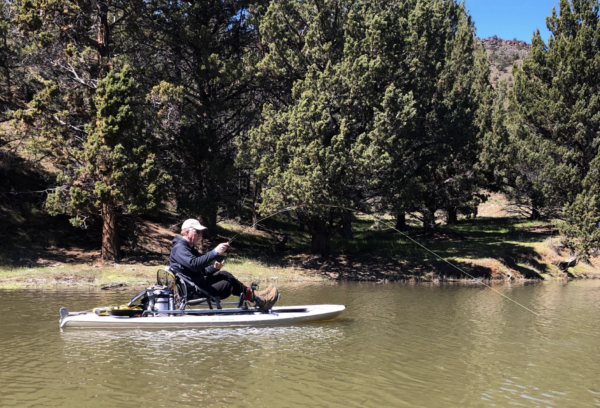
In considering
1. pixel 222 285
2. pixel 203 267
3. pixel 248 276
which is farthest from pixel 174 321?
pixel 248 276

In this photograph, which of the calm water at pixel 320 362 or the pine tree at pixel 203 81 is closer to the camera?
the calm water at pixel 320 362

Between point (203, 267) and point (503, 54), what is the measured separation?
447 feet

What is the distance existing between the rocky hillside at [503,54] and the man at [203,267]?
103 m

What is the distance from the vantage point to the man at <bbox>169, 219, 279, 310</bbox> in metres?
10.7

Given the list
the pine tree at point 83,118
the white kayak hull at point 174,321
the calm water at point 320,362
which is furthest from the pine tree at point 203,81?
the white kayak hull at point 174,321

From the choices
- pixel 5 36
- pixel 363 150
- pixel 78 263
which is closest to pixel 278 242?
pixel 363 150

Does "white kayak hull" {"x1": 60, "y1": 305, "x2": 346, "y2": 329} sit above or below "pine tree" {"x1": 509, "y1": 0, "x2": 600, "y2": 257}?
below

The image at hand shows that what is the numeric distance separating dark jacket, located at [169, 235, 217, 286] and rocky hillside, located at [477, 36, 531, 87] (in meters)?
104

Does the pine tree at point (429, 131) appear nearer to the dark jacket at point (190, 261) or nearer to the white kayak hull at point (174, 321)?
the white kayak hull at point (174, 321)

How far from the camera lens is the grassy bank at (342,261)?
770 inches

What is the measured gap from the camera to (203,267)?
35.4 ft

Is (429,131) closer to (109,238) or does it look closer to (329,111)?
(329,111)

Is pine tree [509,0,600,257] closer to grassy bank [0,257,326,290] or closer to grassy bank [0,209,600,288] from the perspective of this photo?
grassy bank [0,209,600,288]

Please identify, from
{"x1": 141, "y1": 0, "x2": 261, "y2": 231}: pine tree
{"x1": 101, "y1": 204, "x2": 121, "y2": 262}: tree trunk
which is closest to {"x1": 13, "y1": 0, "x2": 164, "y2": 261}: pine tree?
{"x1": 101, "y1": 204, "x2": 121, "y2": 262}: tree trunk
